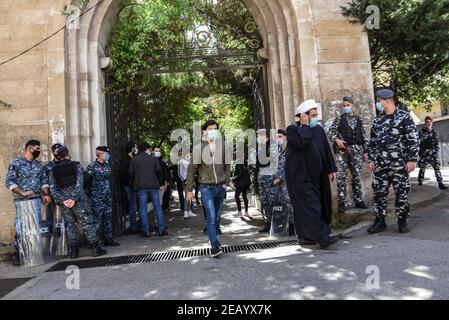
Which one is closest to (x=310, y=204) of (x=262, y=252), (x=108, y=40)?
(x=262, y=252)

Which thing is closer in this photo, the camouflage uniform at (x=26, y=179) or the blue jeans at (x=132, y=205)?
the camouflage uniform at (x=26, y=179)

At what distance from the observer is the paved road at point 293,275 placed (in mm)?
3141

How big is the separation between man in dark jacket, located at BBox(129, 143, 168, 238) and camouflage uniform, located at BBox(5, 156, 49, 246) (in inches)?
72.2

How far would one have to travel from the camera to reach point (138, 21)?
743 centimetres

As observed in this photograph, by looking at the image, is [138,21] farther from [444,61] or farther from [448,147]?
[448,147]

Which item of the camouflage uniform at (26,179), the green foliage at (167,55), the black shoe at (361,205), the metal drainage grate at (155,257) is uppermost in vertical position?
the green foliage at (167,55)

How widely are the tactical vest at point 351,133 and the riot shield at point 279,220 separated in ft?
4.83

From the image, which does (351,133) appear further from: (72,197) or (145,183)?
(72,197)

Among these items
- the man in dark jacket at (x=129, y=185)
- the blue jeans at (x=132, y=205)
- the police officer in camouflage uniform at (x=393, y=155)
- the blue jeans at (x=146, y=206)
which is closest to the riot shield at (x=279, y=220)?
the police officer in camouflage uniform at (x=393, y=155)

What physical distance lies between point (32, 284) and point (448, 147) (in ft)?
68.4

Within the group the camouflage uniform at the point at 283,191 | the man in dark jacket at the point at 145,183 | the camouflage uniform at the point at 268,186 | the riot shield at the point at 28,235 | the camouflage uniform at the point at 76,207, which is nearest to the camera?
the riot shield at the point at 28,235

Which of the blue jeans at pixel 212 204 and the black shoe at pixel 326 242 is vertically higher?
the blue jeans at pixel 212 204

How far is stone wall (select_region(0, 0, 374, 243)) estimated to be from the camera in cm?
657

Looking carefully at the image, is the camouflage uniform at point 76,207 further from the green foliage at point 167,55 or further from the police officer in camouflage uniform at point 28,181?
the green foliage at point 167,55
